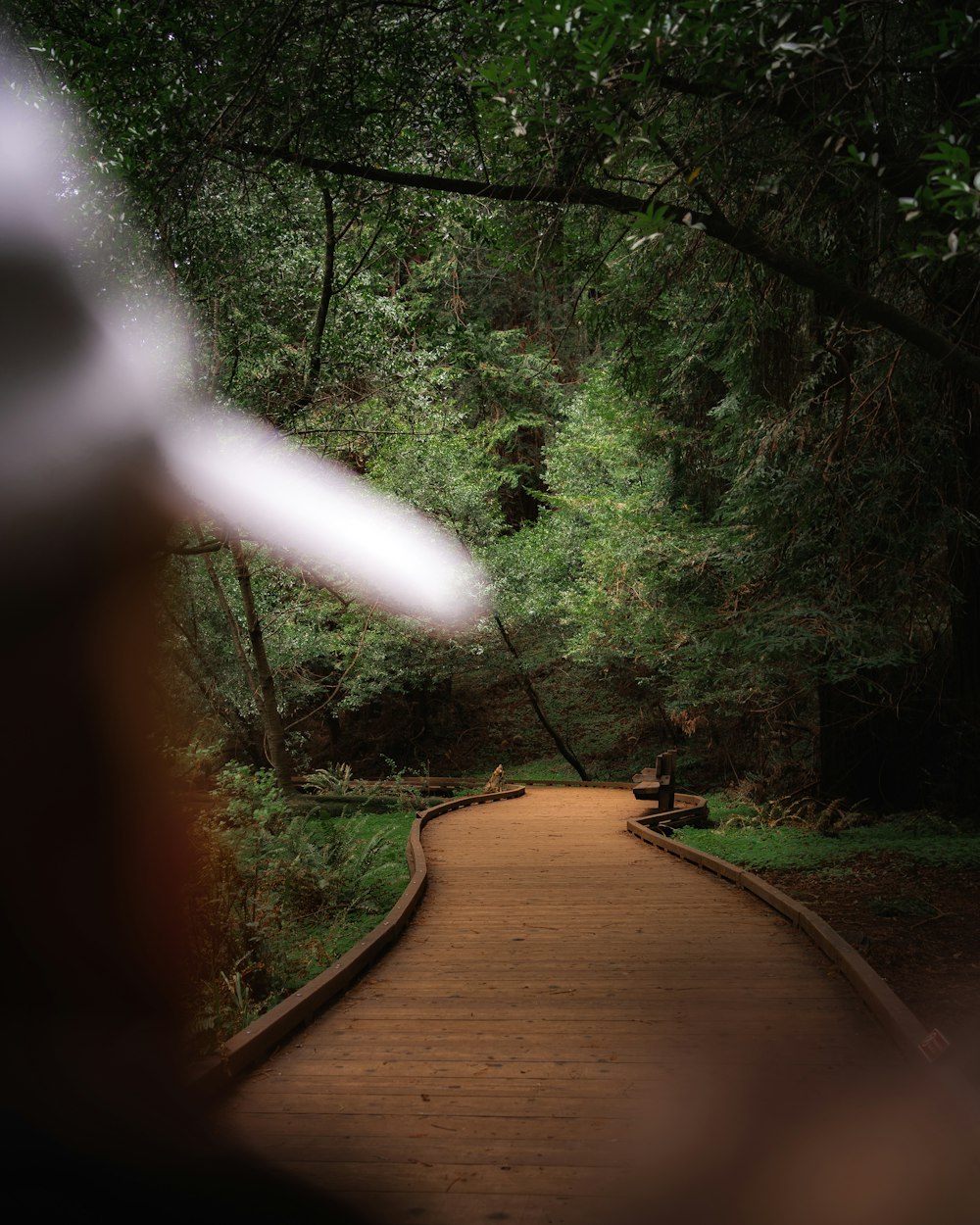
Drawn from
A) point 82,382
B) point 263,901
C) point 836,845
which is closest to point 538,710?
point 836,845

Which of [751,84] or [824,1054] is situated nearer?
[824,1054]

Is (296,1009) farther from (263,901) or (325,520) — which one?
(325,520)

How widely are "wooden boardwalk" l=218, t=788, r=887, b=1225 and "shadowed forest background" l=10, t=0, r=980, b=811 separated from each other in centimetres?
236

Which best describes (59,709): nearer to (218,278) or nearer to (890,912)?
(890,912)

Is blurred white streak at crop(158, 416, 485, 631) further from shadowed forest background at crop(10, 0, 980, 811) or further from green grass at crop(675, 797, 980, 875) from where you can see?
green grass at crop(675, 797, 980, 875)

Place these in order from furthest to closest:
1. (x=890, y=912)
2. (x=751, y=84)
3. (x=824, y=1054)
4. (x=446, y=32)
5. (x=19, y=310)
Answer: (x=890, y=912) < (x=446, y=32) < (x=751, y=84) < (x=824, y=1054) < (x=19, y=310)

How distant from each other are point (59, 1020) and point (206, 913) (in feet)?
6.44

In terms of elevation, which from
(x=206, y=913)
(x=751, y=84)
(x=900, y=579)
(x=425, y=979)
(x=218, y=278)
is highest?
(x=218, y=278)

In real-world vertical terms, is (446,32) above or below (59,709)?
above

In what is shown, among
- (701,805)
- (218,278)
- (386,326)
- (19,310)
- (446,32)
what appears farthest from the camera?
(701,805)

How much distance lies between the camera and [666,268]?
7871mm

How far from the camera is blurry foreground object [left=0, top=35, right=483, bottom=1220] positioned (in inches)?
103

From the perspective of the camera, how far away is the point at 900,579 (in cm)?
731

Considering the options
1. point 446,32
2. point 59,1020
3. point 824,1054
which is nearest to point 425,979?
point 824,1054
